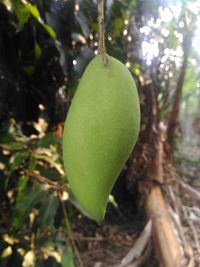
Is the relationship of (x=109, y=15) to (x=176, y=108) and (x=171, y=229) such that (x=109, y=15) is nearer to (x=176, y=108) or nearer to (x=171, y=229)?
(x=171, y=229)

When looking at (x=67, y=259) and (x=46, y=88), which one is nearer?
(x=67, y=259)

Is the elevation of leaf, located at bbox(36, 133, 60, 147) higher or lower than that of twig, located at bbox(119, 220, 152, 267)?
higher

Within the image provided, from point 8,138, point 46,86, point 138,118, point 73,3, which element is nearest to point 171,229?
point 46,86

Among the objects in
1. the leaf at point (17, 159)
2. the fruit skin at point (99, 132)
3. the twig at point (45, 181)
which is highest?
the fruit skin at point (99, 132)

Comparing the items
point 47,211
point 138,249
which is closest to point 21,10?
point 47,211

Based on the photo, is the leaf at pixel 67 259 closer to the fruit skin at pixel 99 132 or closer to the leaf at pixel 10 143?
the leaf at pixel 10 143

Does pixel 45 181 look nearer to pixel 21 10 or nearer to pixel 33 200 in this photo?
pixel 33 200

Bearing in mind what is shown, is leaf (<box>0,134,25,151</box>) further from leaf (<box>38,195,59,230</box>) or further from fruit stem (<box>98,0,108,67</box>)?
fruit stem (<box>98,0,108,67</box>)

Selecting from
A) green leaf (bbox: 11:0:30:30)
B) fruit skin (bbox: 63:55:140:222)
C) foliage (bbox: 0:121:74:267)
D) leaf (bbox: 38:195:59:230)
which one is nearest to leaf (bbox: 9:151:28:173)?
foliage (bbox: 0:121:74:267)

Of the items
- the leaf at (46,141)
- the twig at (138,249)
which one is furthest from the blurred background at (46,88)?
the twig at (138,249)
